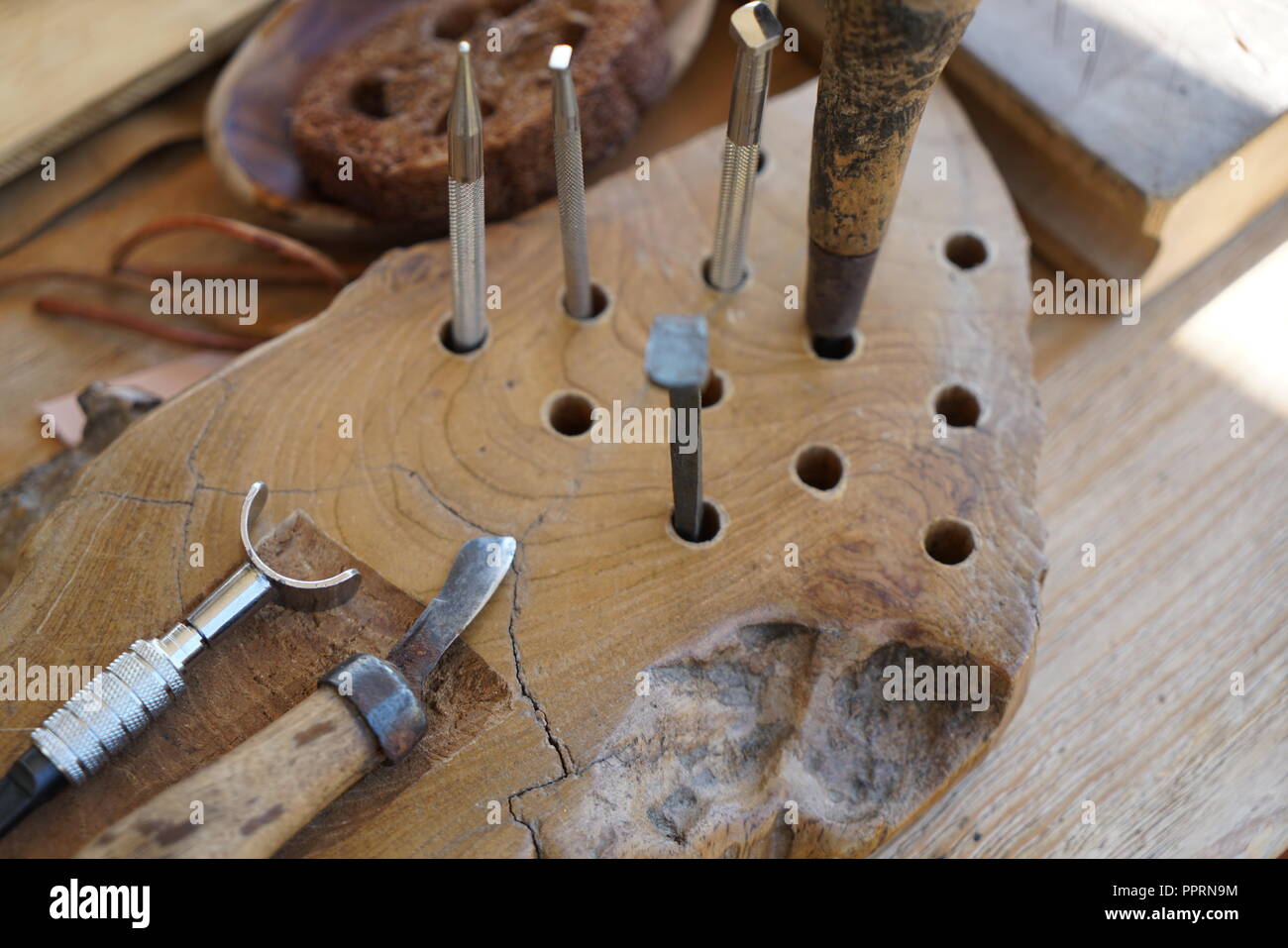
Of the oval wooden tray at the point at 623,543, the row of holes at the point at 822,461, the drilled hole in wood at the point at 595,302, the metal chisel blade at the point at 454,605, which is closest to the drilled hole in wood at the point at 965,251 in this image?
the oval wooden tray at the point at 623,543

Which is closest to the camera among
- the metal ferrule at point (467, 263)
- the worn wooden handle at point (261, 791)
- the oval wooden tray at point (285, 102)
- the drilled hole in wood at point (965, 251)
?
the worn wooden handle at point (261, 791)

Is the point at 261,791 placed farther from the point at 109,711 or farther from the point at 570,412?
the point at 570,412

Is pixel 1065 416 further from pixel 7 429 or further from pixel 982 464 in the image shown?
pixel 7 429

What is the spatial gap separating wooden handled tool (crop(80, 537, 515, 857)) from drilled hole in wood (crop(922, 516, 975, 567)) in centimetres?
25

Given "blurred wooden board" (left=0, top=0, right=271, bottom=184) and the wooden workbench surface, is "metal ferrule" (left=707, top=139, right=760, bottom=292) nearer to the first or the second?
the wooden workbench surface

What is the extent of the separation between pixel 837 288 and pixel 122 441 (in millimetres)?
404

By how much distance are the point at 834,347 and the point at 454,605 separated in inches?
10.9

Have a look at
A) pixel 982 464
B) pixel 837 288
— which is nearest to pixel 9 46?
pixel 837 288

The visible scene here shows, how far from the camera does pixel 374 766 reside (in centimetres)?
54

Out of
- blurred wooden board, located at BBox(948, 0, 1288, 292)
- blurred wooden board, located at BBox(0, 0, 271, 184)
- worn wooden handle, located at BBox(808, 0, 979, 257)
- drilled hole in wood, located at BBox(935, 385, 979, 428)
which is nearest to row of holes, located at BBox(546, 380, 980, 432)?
drilled hole in wood, located at BBox(935, 385, 979, 428)

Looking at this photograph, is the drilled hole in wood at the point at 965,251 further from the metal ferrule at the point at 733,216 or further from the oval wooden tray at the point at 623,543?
the metal ferrule at the point at 733,216

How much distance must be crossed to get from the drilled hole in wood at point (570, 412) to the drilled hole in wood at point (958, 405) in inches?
8.0

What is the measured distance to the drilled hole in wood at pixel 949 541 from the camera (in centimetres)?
62

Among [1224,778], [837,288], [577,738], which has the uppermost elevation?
[837,288]
